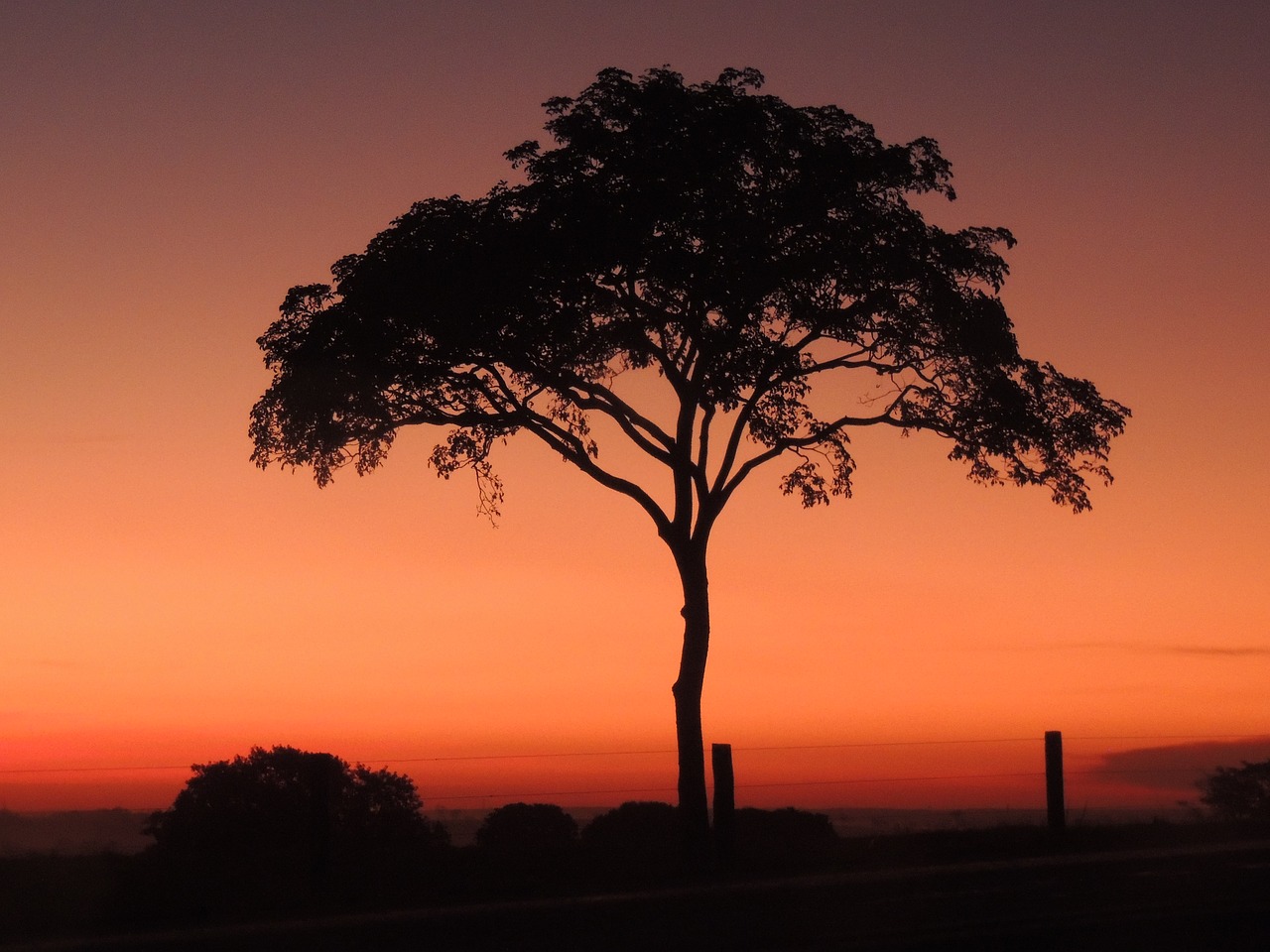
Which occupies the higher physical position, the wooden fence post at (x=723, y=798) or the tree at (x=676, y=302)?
the tree at (x=676, y=302)

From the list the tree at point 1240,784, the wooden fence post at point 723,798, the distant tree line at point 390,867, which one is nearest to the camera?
the distant tree line at point 390,867

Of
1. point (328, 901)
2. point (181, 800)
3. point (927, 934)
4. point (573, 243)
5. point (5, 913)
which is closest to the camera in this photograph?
point (927, 934)

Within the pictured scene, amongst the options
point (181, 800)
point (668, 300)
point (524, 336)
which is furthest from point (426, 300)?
point (181, 800)

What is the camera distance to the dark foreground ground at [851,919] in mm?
12047

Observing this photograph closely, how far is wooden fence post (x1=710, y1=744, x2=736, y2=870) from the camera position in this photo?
19375 millimetres

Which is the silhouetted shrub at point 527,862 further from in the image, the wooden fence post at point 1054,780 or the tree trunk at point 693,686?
the wooden fence post at point 1054,780

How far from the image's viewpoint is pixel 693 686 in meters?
23.2

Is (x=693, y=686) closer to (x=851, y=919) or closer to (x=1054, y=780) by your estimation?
(x=1054, y=780)

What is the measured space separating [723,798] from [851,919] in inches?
249

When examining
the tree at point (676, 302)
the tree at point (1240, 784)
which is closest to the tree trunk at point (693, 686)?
the tree at point (676, 302)

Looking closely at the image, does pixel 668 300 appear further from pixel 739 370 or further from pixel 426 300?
pixel 426 300

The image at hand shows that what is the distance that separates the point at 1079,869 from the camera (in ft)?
55.8

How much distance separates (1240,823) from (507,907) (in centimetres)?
1452

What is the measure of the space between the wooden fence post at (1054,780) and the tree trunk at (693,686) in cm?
528
